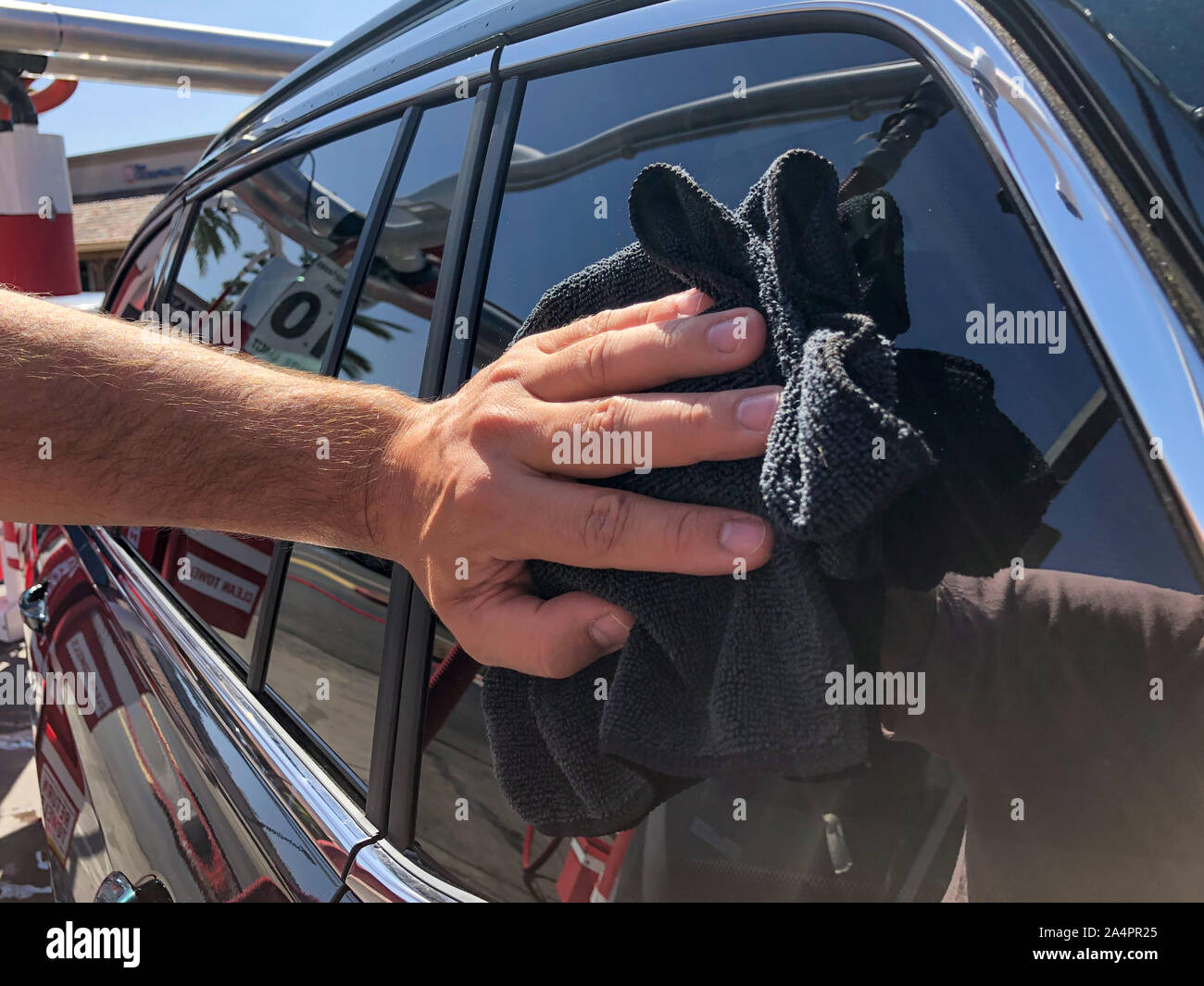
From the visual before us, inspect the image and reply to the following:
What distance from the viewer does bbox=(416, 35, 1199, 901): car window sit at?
0.76 m

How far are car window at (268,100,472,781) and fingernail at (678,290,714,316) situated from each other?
22.8 inches

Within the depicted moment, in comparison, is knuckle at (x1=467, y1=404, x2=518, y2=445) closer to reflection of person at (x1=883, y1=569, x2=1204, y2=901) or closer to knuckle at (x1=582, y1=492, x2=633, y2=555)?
knuckle at (x1=582, y1=492, x2=633, y2=555)

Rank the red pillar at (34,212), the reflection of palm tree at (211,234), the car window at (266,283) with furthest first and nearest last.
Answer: the red pillar at (34,212)
the reflection of palm tree at (211,234)
the car window at (266,283)

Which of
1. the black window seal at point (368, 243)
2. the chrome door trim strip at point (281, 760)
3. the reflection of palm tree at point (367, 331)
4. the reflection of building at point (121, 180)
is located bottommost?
the chrome door trim strip at point (281, 760)

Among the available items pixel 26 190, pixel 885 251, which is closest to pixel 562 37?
pixel 885 251

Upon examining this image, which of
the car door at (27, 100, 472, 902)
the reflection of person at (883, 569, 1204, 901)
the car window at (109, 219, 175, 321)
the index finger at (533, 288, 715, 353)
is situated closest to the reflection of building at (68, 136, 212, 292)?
the car window at (109, 219, 175, 321)

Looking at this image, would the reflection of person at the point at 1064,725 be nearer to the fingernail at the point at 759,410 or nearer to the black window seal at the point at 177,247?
the fingernail at the point at 759,410

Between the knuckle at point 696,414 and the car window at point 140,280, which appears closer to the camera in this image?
the knuckle at point 696,414

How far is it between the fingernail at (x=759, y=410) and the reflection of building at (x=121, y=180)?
23.7 m

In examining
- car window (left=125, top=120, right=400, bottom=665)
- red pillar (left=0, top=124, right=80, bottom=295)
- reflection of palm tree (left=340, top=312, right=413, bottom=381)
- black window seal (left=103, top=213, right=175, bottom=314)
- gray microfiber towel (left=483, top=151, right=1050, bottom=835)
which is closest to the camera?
gray microfiber towel (left=483, top=151, right=1050, bottom=835)

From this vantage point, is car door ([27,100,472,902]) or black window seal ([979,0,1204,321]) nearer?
black window seal ([979,0,1204,321])

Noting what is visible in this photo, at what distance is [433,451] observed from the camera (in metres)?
1.20

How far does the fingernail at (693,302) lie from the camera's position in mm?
982

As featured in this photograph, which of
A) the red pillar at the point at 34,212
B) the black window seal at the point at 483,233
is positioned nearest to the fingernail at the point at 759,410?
the black window seal at the point at 483,233
